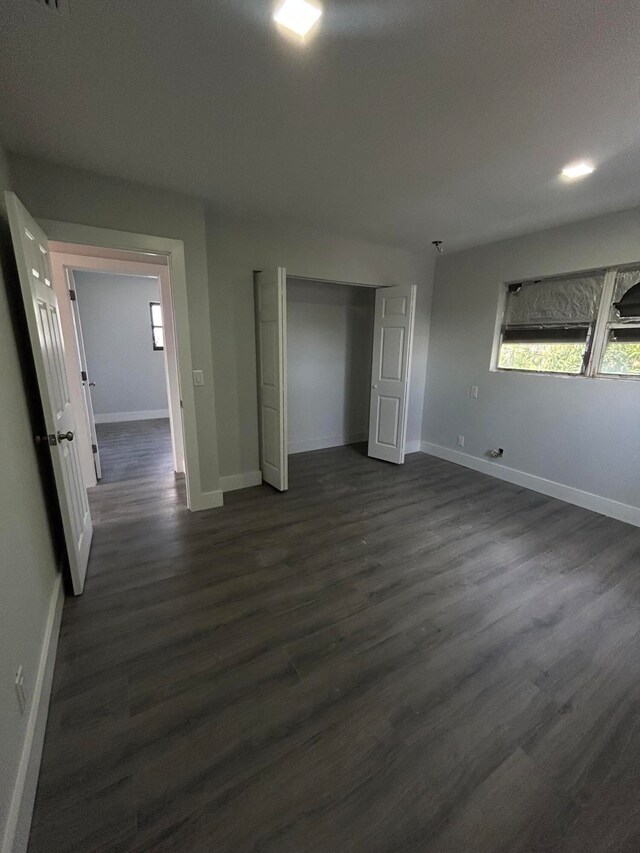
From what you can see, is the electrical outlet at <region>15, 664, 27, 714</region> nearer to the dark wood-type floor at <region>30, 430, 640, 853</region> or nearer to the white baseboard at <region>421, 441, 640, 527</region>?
the dark wood-type floor at <region>30, 430, 640, 853</region>

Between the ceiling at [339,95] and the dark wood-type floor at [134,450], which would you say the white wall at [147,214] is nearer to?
the ceiling at [339,95]

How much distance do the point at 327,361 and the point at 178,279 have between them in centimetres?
242

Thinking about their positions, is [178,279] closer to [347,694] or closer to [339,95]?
[339,95]

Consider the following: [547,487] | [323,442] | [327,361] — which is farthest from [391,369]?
[547,487]

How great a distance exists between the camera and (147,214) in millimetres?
2518

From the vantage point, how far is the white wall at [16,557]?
3.51 ft

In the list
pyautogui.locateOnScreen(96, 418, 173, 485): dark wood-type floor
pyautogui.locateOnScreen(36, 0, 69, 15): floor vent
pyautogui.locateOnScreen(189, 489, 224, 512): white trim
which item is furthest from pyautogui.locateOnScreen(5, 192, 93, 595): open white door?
pyautogui.locateOnScreen(96, 418, 173, 485): dark wood-type floor

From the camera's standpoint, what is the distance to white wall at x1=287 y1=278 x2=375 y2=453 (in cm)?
448

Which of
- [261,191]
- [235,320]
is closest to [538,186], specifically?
[261,191]

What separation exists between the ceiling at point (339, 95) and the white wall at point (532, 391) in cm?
66

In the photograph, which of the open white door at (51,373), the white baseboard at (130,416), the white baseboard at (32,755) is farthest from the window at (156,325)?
the white baseboard at (32,755)

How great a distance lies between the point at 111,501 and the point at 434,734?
10.4ft

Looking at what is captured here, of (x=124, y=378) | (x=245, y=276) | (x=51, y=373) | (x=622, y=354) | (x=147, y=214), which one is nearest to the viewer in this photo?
(x=51, y=373)

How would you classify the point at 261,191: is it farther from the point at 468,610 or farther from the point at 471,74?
the point at 468,610
